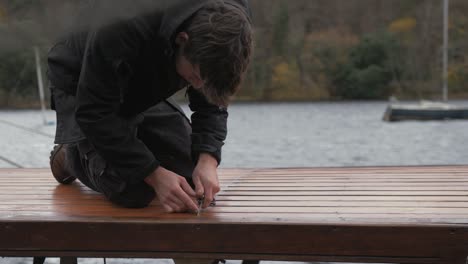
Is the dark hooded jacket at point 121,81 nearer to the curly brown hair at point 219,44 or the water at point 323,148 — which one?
the curly brown hair at point 219,44

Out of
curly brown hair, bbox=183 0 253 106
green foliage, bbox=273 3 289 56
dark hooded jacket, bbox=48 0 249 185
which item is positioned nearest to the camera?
curly brown hair, bbox=183 0 253 106

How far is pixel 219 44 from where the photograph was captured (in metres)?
1.12

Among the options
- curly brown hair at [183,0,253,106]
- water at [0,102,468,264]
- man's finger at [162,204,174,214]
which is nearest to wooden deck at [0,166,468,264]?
man's finger at [162,204,174,214]

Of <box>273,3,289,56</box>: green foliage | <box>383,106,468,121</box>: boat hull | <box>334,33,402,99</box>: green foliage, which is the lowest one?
<box>334,33,402,99</box>: green foliage

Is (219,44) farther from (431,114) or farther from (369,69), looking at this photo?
(369,69)

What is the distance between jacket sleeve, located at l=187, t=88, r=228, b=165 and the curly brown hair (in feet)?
1.45

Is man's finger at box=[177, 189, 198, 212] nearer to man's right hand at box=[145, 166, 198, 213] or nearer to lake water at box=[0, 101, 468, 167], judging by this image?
man's right hand at box=[145, 166, 198, 213]

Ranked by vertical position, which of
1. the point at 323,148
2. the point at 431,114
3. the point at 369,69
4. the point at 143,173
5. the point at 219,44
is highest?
the point at 219,44

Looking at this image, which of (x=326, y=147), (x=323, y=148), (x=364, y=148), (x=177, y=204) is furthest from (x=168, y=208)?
(x=326, y=147)

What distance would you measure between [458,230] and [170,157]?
0.87 metres

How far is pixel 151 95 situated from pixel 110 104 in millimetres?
161

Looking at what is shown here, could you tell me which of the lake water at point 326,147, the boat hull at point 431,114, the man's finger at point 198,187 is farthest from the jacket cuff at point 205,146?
the boat hull at point 431,114

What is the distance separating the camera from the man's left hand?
1.46m

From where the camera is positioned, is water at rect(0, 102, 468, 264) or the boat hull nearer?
water at rect(0, 102, 468, 264)
